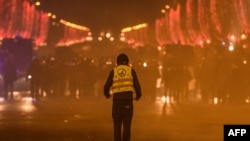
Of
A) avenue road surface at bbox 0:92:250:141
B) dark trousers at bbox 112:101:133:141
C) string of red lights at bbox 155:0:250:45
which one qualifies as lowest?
avenue road surface at bbox 0:92:250:141

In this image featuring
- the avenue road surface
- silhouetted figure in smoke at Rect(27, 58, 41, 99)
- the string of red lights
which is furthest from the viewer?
the string of red lights

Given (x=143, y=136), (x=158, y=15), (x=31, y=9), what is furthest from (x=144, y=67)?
(x=158, y=15)

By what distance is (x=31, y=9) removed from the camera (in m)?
89.4

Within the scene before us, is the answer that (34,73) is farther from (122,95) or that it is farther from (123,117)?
(123,117)

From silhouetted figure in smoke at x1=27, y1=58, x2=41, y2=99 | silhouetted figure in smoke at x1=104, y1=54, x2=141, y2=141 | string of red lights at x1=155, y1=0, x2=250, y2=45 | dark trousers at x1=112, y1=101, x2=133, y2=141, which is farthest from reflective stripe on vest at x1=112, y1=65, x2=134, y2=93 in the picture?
string of red lights at x1=155, y1=0, x2=250, y2=45

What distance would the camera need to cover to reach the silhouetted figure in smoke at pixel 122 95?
1509cm

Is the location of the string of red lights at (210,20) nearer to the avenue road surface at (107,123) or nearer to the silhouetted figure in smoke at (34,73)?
the silhouetted figure in smoke at (34,73)

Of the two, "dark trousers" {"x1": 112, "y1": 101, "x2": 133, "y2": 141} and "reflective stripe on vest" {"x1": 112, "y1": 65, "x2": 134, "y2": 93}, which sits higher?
"reflective stripe on vest" {"x1": 112, "y1": 65, "x2": 134, "y2": 93}

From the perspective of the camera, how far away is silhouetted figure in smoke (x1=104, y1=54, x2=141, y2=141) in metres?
15.1

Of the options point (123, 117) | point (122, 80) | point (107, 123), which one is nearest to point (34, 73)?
point (107, 123)

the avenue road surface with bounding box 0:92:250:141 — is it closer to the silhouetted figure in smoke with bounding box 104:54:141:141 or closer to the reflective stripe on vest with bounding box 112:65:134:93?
the silhouetted figure in smoke with bounding box 104:54:141:141

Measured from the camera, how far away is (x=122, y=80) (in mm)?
15242

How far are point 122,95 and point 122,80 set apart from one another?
9.9 inches

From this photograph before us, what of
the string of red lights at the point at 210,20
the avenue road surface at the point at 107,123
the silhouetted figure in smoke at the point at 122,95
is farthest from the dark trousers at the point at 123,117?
the string of red lights at the point at 210,20
